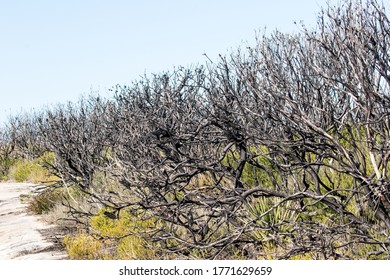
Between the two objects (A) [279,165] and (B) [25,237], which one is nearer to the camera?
(A) [279,165]

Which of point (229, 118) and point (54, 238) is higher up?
point (229, 118)

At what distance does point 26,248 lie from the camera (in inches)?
379

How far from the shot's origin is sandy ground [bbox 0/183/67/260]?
30.3 feet

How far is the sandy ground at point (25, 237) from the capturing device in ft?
30.3

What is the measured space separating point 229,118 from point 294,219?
4.83ft

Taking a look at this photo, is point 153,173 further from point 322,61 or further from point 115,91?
point 115,91

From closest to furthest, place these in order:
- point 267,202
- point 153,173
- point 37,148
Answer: point 267,202
point 153,173
point 37,148

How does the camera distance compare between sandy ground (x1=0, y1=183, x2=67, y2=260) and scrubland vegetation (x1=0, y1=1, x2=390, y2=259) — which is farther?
sandy ground (x1=0, y1=183, x2=67, y2=260)

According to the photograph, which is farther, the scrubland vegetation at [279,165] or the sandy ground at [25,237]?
the sandy ground at [25,237]

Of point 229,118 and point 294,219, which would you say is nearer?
point 294,219

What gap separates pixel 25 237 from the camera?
1064cm
